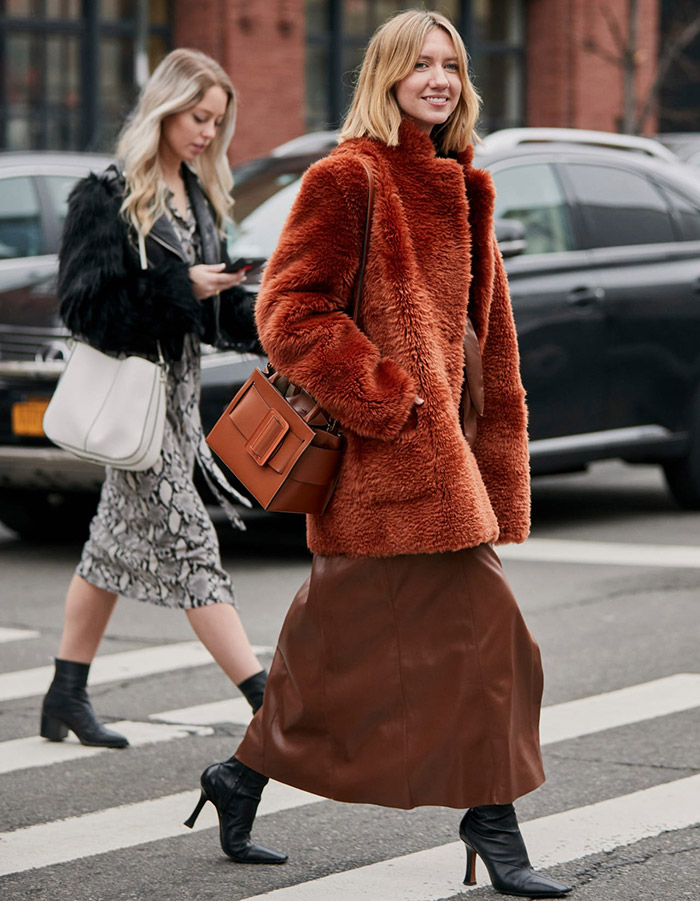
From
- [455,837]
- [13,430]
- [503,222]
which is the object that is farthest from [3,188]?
[455,837]

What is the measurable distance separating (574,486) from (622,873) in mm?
6812

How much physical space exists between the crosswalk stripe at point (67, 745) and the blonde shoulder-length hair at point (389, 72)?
6.91 ft

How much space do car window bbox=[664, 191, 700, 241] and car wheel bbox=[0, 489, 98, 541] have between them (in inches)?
135

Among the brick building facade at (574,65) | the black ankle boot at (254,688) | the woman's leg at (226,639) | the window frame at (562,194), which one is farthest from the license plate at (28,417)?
the brick building facade at (574,65)

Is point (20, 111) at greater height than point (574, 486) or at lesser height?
greater

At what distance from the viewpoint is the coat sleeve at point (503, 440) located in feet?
13.2

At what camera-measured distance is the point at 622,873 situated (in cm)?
400

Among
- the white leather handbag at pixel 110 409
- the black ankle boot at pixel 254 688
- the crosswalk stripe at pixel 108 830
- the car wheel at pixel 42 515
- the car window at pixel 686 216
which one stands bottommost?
the car wheel at pixel 42 515

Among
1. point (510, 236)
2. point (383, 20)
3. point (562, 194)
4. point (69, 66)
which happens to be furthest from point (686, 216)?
point (383, 20)

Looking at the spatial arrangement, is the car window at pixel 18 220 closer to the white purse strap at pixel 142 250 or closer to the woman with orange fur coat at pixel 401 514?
the white purse strap at pixel 142 250

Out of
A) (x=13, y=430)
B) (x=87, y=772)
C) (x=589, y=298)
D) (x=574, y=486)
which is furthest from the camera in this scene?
(x=574, y=486)

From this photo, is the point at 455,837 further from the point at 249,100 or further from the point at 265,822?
the point at 249,100

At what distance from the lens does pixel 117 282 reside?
4961 millimetres

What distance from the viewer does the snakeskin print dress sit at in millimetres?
5027
